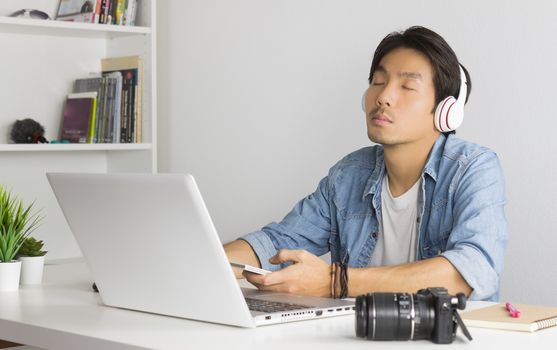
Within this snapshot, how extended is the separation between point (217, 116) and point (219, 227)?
43 centimetres

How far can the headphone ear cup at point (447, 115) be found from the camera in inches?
87.0

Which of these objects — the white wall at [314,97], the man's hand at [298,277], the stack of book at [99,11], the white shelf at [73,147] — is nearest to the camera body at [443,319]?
the man's hand at [298,277]

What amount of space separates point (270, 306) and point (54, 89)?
2.25m

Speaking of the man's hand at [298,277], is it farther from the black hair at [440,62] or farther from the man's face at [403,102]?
the black hair at [440,62]

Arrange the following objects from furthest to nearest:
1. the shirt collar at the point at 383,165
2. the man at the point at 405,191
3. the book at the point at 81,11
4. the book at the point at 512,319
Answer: the book at the point at 81,11
the shirt collar at the point at 383,165
the man at the point at 405,191
the book at the point at 512,319

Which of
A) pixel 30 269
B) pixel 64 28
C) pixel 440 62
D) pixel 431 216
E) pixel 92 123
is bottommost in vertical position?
pixel 30 269

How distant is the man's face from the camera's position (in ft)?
7.27

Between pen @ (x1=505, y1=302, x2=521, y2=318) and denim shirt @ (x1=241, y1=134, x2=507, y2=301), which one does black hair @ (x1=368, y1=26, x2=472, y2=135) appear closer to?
denim shirt @ (x1=241, y1=134, x2=507, y2=301)

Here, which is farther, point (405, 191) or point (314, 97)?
point (314, 97)

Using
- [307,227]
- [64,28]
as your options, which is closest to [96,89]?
[64,28]

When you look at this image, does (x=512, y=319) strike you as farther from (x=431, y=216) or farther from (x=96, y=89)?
(x=96, y=89)

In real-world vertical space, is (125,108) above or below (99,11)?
below

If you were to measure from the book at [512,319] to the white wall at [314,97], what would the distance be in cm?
103

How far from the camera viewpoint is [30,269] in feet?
6.83
